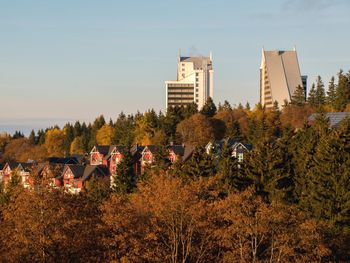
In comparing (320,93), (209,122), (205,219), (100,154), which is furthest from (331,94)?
(205,219)

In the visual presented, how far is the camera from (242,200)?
4000cm

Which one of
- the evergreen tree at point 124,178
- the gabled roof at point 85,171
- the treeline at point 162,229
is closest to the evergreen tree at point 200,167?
the treeline at point 162,229

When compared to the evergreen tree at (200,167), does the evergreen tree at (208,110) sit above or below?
above

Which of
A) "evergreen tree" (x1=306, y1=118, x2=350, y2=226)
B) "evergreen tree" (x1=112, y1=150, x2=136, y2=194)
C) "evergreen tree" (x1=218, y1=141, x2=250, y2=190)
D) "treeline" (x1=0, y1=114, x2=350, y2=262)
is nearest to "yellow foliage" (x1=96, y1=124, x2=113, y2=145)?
"evergreen tree" (x1=112, y1=150, x2=136, y2=194)

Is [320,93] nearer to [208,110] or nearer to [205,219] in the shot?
[208,110]

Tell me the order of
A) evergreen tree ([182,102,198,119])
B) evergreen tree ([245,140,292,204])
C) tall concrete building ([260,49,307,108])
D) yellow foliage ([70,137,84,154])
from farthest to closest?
tall concrete building ([260,49,307,108]) → yellow foliage ([70,137,84,154]) → evergreen tree ([182,102,198,119]) → evergreen tree ([245,140,292,204])

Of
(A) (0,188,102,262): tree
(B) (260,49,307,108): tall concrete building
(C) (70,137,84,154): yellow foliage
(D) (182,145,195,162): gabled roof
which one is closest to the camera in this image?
(A) (0,188,102,262): tree

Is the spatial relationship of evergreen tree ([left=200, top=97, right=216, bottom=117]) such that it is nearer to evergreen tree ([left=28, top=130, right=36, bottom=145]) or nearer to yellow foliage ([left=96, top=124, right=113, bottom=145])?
yellow foliage ([left=96, top=124, right=113, bottom=145])

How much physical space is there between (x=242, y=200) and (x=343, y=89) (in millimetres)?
73873

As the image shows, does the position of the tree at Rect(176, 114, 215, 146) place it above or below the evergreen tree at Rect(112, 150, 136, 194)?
above

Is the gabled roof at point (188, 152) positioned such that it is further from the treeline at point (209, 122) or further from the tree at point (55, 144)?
the tree at point (55, 144)

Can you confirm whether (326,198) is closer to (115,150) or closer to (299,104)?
(115,150)

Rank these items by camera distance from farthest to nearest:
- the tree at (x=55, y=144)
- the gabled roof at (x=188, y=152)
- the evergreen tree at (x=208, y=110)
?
the tree at (x=55, y=144), the evergreen tree at (x=208, y=110), the gabled roof at (x=188, y=152)

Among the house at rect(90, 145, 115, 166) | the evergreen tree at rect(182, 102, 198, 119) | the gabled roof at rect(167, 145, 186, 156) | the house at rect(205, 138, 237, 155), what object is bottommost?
the house at rect(90, 145, 115, 166)
